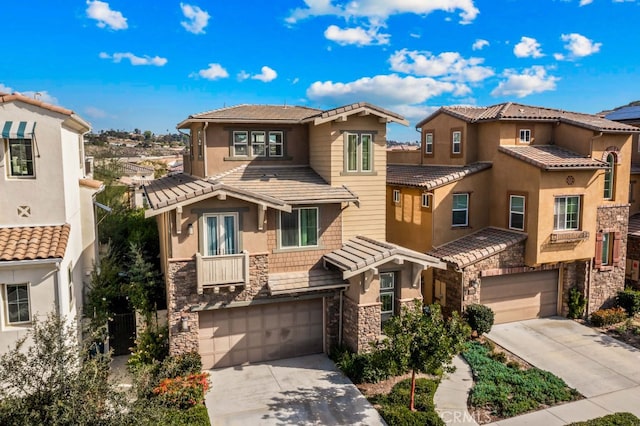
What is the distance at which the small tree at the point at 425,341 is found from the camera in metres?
13.1

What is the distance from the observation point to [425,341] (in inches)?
515

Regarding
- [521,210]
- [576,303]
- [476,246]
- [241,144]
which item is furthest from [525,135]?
[241,144]

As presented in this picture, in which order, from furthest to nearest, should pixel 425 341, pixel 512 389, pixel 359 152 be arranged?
pixel 359 152
pixel 512 389
pixel 425 341

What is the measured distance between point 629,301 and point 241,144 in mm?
18773

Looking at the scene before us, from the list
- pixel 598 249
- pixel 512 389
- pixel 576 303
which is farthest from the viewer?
pixel 598 249

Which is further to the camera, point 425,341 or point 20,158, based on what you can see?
point 20,158

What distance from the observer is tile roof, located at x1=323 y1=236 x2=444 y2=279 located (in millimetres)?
15734

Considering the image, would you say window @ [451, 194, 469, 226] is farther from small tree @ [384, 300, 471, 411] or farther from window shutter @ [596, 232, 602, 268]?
small tree @ [384, 300, 471, 411]

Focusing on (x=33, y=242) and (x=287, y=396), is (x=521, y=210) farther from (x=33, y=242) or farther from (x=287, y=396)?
(x=33, y=242)

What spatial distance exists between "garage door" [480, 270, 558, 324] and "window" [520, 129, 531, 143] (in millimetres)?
6063

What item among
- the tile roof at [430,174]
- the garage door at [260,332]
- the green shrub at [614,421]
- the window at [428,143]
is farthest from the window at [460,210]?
the green shrub at [614,421]

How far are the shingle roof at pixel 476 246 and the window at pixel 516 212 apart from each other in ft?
1.06

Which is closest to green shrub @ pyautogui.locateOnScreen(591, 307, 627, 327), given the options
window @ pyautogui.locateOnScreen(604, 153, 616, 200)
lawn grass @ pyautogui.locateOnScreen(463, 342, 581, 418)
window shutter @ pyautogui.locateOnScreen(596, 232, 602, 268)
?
window shutter @ pyautogui.locateOnScreen(596, 232, 602, 268)

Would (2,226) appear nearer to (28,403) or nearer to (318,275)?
(28,403)
